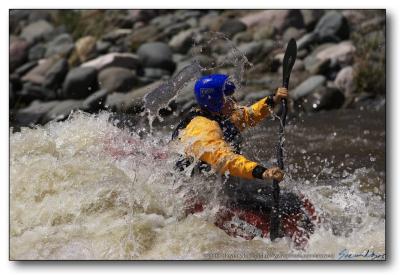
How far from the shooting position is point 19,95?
5.93 m

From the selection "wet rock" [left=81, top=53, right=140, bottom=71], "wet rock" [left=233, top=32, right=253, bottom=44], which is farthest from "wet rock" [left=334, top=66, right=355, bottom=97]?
"wet rock" [left=81, top=53, right=140, bottom=71]

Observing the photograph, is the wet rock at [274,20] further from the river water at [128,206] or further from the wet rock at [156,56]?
the river water at [128,206]

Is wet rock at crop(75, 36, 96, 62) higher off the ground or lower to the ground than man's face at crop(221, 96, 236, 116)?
higher

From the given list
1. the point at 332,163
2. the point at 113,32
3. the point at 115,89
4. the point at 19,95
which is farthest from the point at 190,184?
the point at 113,32

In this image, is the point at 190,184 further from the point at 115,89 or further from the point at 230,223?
the point at 115,89

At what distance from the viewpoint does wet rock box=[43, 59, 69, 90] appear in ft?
22.4

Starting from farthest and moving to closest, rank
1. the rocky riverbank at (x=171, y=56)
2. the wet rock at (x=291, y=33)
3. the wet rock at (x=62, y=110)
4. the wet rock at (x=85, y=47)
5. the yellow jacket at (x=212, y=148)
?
the wet rock at (x=85, y=47) → the wet rock at (x=291, y=33) → the rocky riverbank at (x=171, y=56) → the wet rock at (x=62, y=110) → the yellow jacket at (x=212, y=148)

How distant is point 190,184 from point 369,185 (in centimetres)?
131

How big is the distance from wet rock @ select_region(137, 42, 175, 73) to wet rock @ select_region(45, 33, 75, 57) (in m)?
0.73

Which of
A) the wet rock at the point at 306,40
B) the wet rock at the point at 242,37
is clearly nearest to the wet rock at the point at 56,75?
the wet rock at the point at 242,37

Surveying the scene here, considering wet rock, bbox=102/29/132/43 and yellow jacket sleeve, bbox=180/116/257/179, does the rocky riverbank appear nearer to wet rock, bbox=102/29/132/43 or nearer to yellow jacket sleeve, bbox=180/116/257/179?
wet rock, bbox=102/29/132/43

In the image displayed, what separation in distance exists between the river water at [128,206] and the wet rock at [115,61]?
115 inches

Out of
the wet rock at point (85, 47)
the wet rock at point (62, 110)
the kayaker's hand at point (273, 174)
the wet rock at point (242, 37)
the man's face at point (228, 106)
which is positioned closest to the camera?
the kayaker's hand at point (273, 174)

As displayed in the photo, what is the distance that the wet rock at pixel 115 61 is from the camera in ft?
23.7
